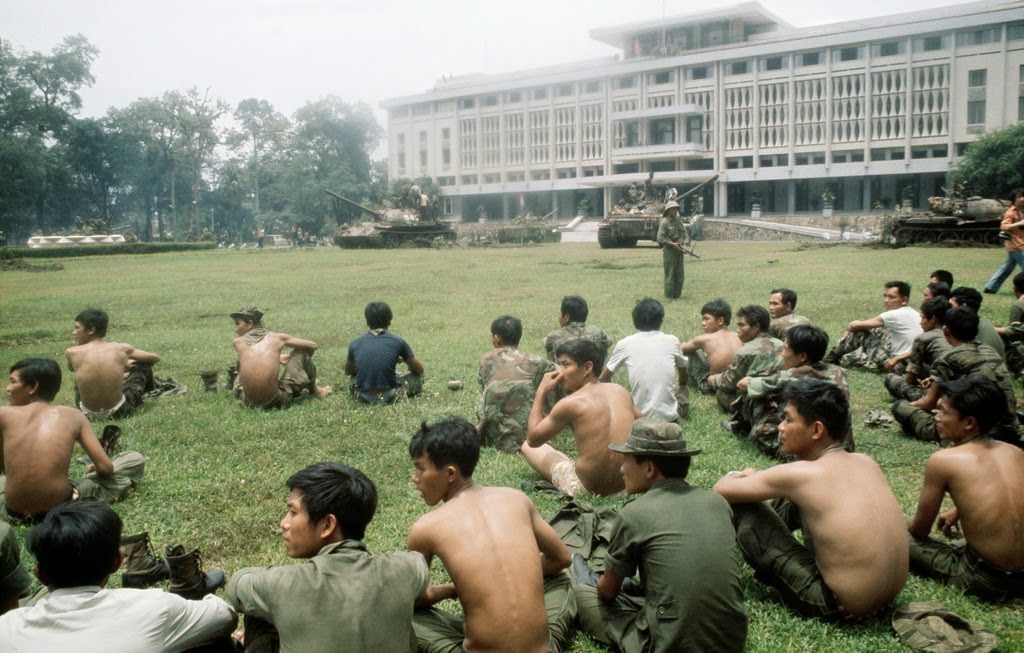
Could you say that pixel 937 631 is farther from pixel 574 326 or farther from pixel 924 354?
pixel 574 326

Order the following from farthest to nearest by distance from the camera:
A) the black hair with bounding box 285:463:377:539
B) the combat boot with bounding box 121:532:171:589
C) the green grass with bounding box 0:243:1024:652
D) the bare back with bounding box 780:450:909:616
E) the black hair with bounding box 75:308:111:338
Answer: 1. the black hair with bounding box 75:308:111:338
2. the green grass with bounding box 0:243:1024:652
3. the combat boot with bounding box 121:532:171:589
4. the bare back with bounding box 780:450:909:616
5. the black hair with bounding box 285:463:377:539

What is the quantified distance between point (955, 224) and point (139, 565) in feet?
98.7

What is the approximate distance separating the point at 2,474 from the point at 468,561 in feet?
Answer: 13.0

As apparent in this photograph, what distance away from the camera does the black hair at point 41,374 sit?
5.18 m

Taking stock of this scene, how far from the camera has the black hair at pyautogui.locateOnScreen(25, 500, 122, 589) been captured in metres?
2.83

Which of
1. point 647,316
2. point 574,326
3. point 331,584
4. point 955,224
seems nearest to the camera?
point 331,584

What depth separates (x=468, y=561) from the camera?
3.36 metres

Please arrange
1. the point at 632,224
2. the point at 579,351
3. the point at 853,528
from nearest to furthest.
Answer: the point at 853,528 < the point at 579,351 < the point at 632,224

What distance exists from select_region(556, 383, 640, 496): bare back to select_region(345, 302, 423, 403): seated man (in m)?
3.15

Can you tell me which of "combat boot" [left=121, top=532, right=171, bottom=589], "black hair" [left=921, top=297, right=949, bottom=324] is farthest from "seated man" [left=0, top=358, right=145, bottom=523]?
"black hair" [left=921, top=297, right=949, bottom=324]

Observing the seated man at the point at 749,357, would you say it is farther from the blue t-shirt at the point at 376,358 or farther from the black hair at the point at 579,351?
the blue t-shirt at the point at 376,358

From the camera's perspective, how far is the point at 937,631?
376 centimetres

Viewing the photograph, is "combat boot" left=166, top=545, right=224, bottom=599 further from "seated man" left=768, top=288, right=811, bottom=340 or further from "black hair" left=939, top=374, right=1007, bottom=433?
"seated man" left=768, top=288, right=811, bottom=340

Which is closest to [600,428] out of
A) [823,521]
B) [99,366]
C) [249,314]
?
[823,521]
